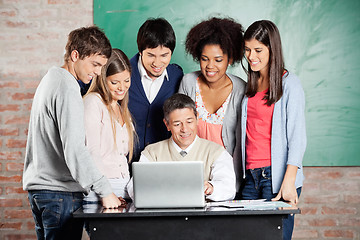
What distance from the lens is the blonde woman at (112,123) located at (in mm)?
2236

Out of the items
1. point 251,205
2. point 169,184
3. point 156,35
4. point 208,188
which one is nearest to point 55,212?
point 169,184

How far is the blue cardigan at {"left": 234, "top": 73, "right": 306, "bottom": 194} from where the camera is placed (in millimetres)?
2287

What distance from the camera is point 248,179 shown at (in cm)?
242

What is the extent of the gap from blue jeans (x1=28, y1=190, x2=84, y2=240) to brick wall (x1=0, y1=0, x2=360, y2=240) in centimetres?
150

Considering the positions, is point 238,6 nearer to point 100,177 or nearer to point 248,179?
point 248,179

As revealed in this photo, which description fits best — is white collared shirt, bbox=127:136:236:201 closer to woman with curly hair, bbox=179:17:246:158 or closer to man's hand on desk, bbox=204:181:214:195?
man's hand on desk, bbox=204:181:214:195

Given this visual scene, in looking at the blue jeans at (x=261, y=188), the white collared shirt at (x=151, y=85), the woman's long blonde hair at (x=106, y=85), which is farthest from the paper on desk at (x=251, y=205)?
the white collared shirt at (x=151, y=85)

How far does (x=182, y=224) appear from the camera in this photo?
1.88m

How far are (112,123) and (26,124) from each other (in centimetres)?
124

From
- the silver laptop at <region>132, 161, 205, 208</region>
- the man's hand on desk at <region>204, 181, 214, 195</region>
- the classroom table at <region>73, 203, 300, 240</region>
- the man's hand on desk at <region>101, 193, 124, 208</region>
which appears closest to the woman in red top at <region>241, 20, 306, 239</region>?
the man's hand on desk at <region>204, 181, 214, 195</region>

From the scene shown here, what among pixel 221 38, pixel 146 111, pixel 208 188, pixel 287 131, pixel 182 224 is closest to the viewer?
pixel 182 224

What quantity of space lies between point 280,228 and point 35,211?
40.9 inches

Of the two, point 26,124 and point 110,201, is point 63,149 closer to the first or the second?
point 110,201

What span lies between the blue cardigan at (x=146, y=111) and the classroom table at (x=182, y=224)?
0.80 meters
